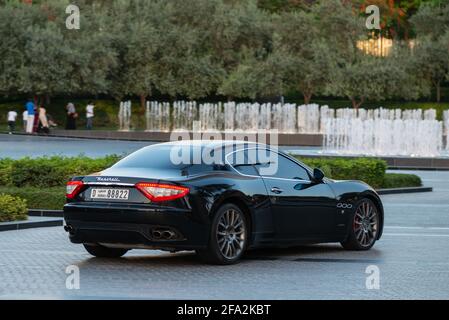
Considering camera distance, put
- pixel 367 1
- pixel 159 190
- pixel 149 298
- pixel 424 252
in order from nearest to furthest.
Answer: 1. pixel 149 298
2. pixel 159 190
3. pixel 424 252
4. pixel 367 1

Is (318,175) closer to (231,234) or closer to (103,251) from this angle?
(231,234)

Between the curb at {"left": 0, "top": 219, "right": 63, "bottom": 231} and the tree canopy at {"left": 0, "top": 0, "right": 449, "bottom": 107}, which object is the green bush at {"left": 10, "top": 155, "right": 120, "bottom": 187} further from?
the tree canopy at {"left": 0, "top": 0, "right": 449, "bottom": 107}

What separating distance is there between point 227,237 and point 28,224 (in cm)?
546

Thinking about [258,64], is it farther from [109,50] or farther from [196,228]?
[196,228]

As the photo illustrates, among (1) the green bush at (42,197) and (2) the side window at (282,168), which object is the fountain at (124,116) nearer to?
(1) the green bush at (42,197)

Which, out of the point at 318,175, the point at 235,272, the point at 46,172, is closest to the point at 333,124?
the point at 46,172

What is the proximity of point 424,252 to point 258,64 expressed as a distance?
2183 inches

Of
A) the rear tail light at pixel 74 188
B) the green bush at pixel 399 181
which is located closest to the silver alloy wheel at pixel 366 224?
the rear tail light at pixel 74 188

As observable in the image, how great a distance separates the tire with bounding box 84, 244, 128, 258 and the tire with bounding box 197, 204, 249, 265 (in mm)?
1259

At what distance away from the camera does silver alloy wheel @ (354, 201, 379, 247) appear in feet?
51.7

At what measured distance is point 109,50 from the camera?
68375 millimetres

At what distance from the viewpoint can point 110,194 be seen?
45.0ft
